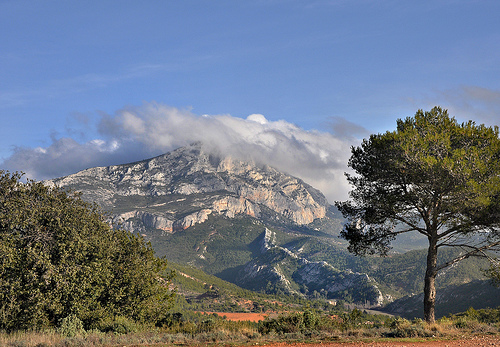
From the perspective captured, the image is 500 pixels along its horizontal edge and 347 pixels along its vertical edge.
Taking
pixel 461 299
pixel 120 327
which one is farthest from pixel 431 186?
pixel 461 299

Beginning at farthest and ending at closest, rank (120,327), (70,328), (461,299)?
(461,299)
(120,327)
(70,328)

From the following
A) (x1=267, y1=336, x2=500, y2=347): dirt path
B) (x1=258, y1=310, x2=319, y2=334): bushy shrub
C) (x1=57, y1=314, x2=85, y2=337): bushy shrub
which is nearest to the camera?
(x1=267, y1=336, x2=500, y2=347): dirt path

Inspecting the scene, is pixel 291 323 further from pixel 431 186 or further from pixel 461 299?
pixel 461 299

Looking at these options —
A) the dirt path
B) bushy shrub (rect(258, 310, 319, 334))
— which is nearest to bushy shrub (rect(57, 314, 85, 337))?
bushy shrub (rect(258, 310, 319, 334))

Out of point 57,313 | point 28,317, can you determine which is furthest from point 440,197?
point 28,317

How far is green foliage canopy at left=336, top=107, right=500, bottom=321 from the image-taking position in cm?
1958

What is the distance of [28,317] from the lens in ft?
62.0

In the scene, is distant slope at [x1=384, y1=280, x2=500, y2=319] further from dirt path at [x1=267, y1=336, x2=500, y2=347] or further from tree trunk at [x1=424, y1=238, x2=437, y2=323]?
dirt path at [x1=267, y1=336, x2=500, y2=347]

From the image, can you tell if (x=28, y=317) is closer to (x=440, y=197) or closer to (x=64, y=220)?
(x=64, y=220)

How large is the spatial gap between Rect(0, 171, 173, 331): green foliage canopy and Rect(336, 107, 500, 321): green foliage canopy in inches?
607

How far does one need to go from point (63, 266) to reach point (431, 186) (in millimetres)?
21409

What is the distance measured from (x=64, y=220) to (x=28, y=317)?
229 inches

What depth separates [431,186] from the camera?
20.4 meters

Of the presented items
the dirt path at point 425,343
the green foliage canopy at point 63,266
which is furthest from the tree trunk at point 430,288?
the green foliage canopy at point 63,266
